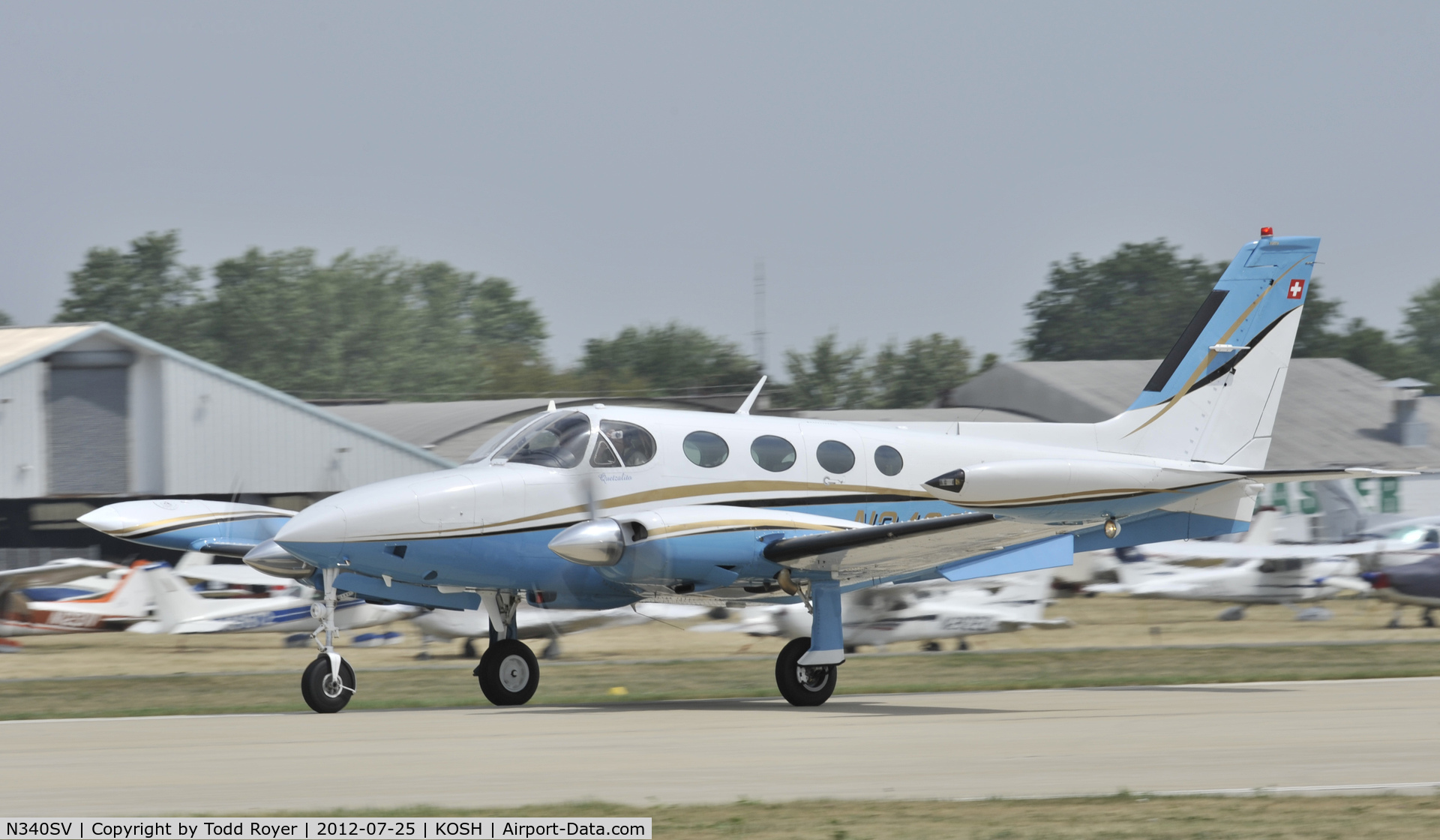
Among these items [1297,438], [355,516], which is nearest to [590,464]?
[355,516]

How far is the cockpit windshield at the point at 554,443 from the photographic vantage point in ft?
49.3

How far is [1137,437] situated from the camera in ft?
59.8

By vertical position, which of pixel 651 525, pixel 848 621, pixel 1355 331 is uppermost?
pixel 1355 331

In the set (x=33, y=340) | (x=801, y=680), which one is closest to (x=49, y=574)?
(x=33, y=340)

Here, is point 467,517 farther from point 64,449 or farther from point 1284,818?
point 64,449

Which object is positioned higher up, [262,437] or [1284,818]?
[262,437]

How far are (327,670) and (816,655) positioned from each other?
200 inches

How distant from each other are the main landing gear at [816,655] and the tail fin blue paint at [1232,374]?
4941 millimetres

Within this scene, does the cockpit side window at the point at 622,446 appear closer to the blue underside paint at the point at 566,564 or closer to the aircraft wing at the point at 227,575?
the blue underside paint at the point at 566,564

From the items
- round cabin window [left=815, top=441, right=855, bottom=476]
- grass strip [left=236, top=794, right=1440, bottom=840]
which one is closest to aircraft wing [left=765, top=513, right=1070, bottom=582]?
round cabin window [left=815, top=441, right=855, bottom=476]

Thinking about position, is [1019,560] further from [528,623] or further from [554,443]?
[528,623]

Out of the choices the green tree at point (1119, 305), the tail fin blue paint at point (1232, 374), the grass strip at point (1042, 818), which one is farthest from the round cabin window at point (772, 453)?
the green tree at point (1119, 305)

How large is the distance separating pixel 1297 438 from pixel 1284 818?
154 feet

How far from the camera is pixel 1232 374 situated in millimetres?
18281
